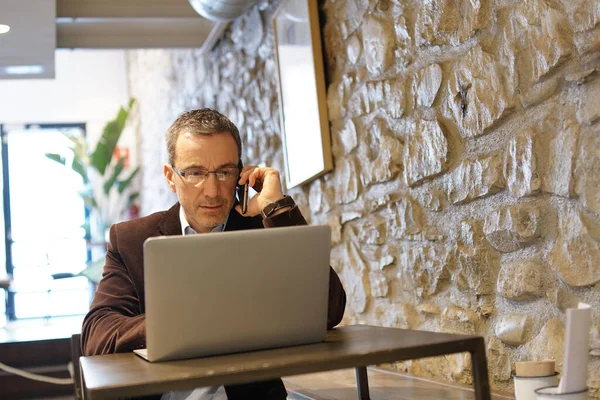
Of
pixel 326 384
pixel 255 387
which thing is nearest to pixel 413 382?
pixel 326 384

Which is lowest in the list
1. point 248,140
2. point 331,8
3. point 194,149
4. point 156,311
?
point 156,311

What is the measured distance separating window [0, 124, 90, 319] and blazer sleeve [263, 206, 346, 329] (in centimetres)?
786

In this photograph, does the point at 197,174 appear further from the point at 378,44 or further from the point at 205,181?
the point at 378,44

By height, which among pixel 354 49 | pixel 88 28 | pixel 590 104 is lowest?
pixel 590 104

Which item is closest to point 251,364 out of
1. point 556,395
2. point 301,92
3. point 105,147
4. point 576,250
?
point 556,395

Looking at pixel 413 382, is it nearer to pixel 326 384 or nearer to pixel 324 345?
pixel 326 384

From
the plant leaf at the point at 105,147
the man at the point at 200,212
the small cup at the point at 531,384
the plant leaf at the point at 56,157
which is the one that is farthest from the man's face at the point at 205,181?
the plant leaf at the point at 56,157

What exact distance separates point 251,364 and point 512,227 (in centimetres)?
96

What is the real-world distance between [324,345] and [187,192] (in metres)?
0.67

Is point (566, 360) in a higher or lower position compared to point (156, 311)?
lower

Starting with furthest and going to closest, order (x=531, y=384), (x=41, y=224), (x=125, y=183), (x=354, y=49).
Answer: (x=41, y=224) < (x=125, y=183) < (x=354, y=49) < (x=531, y=384)

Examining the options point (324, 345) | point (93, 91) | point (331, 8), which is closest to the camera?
point (324, 345)

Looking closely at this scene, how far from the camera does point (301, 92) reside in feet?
10.9

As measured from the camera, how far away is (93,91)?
378 inches
